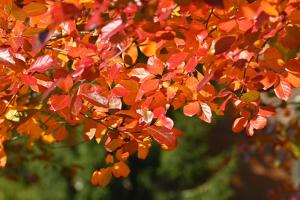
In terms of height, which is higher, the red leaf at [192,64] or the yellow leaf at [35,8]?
the yellow leaf at [35,8]

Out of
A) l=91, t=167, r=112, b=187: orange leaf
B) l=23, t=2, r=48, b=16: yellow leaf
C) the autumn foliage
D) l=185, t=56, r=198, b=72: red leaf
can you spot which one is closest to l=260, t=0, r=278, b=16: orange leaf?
the autumn foliage

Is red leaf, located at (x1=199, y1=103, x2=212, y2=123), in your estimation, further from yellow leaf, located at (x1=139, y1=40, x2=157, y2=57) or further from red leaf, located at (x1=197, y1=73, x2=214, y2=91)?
red leaf, located at (x1=197, y1=73, x2=214, y2=91)

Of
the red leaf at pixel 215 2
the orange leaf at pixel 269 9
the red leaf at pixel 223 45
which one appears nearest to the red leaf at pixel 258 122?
the red leaf at pixel 223 45

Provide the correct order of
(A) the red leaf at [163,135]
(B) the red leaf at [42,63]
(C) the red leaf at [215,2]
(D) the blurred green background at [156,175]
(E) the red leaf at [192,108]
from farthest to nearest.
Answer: (D) the blurred green background at [156,175] → (E) the red leaf at [192,108] → (A) the red leaf at [163,135] → (B) the red leaf at [42,63] → (C) the red leaf at [215,2]

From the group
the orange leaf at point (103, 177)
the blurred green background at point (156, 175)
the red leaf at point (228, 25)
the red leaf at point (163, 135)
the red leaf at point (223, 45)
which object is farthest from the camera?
the blurred green background at point (156, 175)

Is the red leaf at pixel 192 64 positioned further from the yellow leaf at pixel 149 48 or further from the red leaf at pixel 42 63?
the red leaf at pixel 42 63

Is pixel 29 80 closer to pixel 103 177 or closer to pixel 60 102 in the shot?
pixel 60 102

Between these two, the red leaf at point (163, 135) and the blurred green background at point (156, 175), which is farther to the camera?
the blurred green background at point (156, 175)

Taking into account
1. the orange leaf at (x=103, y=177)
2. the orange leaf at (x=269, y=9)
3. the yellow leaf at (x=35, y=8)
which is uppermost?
the orange leaf at (x=269, y=9)

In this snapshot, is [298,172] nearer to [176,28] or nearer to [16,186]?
[16,186]
